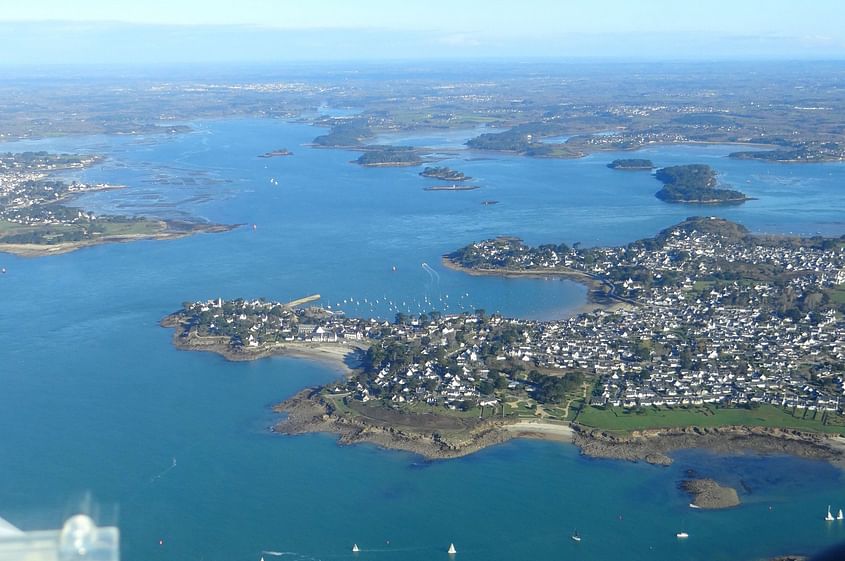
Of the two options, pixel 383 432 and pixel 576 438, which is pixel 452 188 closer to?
pixel 383 432

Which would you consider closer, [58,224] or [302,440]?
[302,440]

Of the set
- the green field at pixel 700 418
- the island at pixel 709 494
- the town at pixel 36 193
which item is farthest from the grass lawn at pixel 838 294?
the town at pixel 36 193

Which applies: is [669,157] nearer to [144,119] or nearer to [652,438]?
[652,438]

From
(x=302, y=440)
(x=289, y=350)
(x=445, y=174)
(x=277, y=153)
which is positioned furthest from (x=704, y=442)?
(x=277, y=153)

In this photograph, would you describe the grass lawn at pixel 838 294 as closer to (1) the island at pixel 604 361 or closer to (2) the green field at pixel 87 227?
(1) the island at pixel 604 361

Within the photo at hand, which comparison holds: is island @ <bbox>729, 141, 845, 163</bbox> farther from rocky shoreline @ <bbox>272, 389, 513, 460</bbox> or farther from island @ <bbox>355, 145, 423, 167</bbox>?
rocky shoreline @ <bbox>272, 389, 513, 460</bbox>

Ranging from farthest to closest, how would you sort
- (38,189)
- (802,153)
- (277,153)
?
(277,153) < (802,153) < (38,189)

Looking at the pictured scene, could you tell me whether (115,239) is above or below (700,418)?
above
